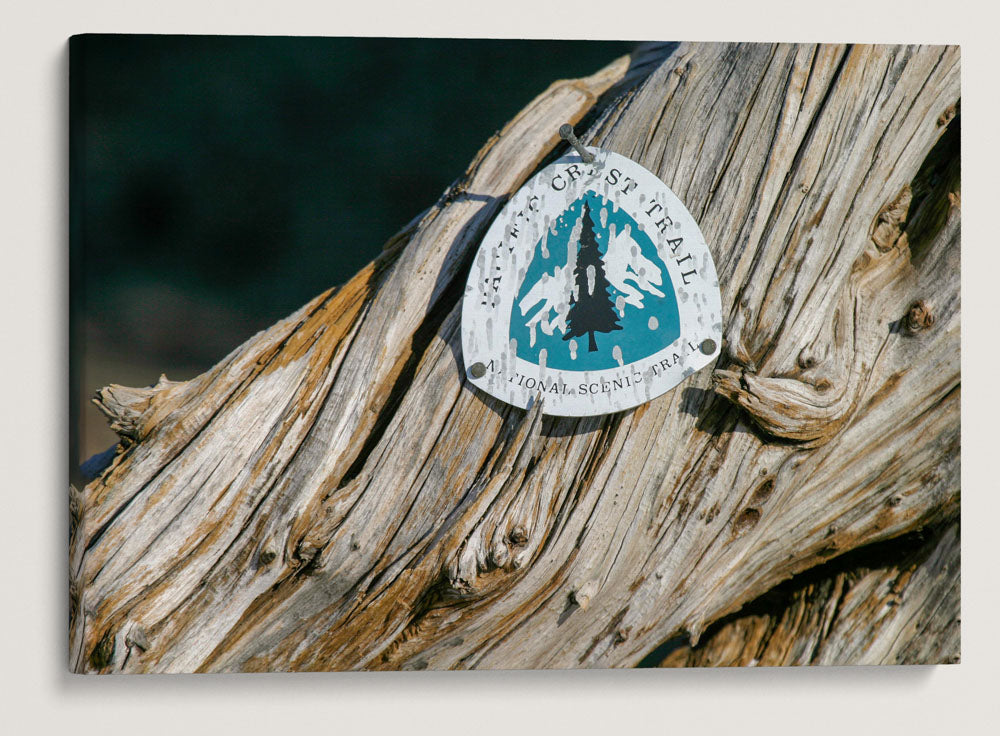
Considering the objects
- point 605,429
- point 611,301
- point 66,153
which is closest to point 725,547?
point 605,429

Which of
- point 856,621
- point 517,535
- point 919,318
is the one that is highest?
point 919,318

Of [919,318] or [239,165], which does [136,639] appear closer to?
[239,165]

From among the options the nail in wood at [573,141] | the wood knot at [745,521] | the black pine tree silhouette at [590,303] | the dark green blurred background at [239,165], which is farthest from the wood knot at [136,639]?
the nail in wood at [573,141]

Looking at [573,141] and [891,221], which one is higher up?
[573,141]

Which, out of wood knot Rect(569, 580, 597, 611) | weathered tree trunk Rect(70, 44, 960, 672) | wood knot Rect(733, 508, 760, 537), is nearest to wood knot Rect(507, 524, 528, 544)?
weathered tree trunk Rect(70, 44, 960, 672)

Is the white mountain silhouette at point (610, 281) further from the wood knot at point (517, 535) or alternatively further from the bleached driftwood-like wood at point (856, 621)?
the bleached driftwood-like wood at point (856, 621)

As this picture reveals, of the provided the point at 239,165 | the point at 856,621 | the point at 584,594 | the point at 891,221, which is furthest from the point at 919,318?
the point at 239,165

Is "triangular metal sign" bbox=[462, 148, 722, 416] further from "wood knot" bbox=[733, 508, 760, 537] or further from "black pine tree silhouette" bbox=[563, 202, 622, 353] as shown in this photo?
"wood knot" bbox=[733, 508, 760, 537]
